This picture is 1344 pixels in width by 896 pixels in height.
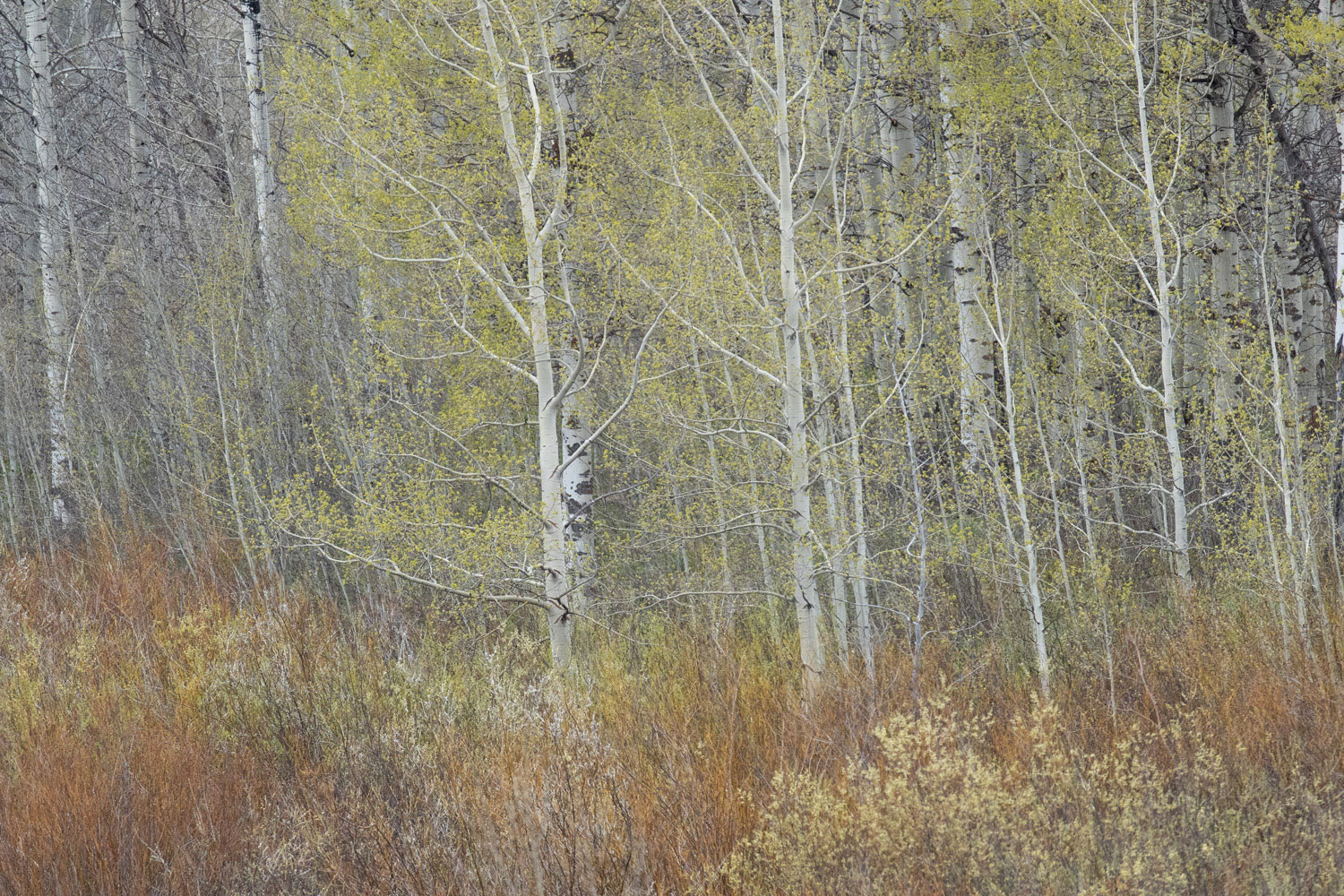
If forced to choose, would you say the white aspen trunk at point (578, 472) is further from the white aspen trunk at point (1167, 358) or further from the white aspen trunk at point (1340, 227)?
the white aspen trunk at point (1340, 227)

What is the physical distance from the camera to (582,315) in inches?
334

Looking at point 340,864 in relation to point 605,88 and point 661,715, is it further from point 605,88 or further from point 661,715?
point 605,88

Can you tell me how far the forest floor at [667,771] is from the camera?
9.37ft

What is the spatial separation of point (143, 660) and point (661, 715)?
3.29m

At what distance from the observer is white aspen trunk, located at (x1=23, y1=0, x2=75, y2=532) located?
10.9 meters

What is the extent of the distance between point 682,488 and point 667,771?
23.0ft

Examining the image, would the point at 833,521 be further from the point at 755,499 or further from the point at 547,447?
the point at 547,447

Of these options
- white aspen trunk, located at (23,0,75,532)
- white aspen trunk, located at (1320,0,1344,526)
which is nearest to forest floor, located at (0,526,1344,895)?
white aspen trunk, located at (1320,0,1344,526)

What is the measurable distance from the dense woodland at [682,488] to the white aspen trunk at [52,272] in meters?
0.08

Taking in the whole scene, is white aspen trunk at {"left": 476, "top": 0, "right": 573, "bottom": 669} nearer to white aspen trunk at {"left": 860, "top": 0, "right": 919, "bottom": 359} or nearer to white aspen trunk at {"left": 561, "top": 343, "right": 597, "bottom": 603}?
white aspen trunk at {"left": 561, "top": 343, "right": 597, "bottom": 603}

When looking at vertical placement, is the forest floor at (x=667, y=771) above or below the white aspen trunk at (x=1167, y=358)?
below

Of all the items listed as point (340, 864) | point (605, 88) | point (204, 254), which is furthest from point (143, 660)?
point (605, 88)

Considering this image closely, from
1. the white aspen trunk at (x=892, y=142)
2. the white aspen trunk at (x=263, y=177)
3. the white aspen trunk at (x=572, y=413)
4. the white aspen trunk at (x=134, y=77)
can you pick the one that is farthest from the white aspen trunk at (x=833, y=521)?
the white aspen trunk at (x=134, y=77)

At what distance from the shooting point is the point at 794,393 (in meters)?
5.27
